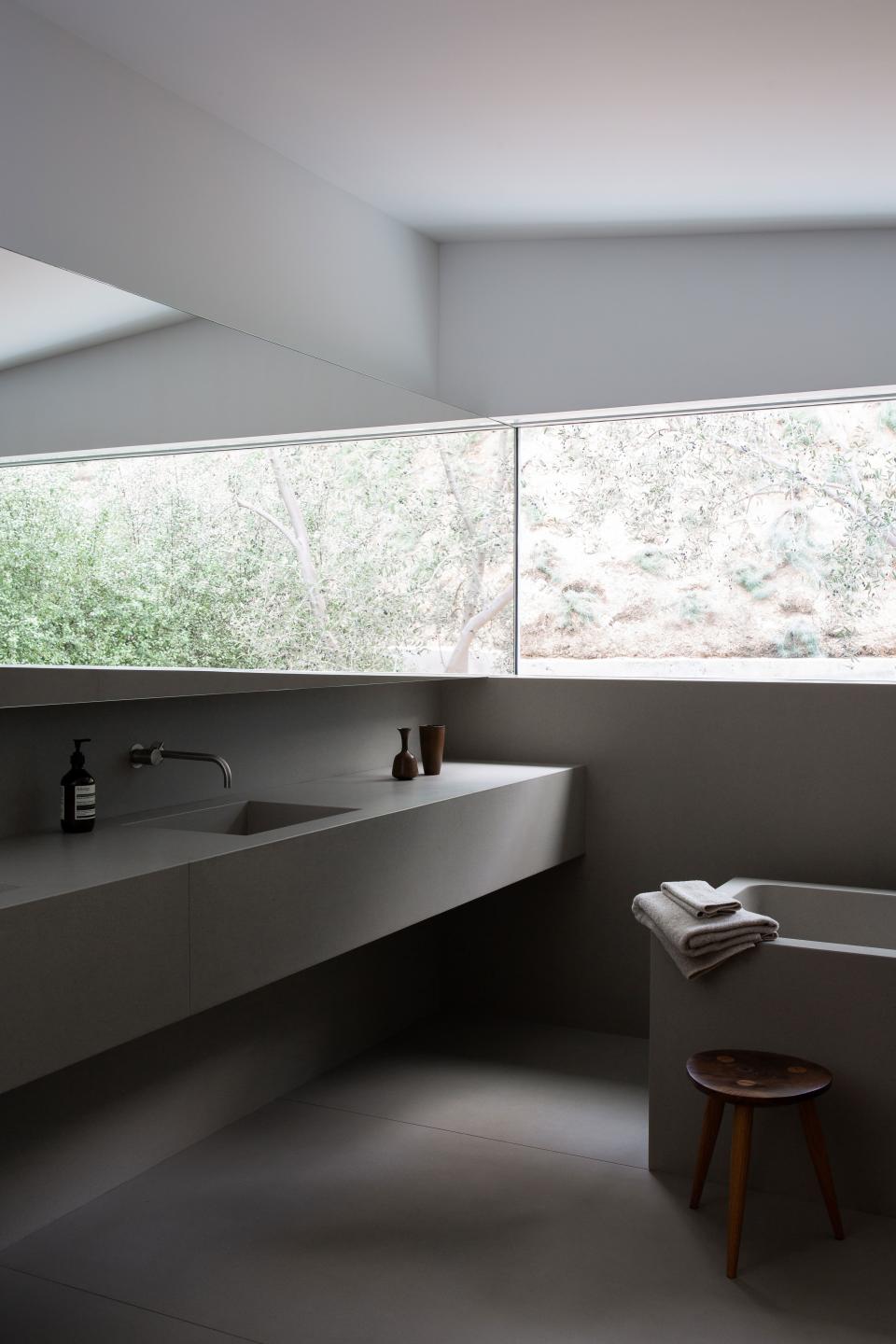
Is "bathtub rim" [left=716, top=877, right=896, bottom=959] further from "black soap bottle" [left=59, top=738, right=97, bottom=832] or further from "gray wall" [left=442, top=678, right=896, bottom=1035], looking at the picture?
"black soap bottle" [left=59, top=738, right=97, bottom=832]

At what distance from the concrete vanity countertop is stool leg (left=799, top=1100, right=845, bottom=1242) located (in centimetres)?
116

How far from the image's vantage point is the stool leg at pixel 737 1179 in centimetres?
273

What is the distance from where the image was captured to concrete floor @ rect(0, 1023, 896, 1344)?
252 cm

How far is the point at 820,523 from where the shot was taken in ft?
18.6

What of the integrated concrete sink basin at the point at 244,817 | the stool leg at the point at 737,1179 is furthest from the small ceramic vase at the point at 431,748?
the stool leg at the point at 737,1179

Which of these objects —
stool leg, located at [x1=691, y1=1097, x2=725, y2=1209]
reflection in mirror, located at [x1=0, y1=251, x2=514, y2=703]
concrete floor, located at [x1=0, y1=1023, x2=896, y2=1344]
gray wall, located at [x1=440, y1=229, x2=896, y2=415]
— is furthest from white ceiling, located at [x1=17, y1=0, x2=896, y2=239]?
concrete floor, located at [x1=0, y1=1023, x2=896, y2=1344]

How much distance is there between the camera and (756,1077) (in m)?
2.91

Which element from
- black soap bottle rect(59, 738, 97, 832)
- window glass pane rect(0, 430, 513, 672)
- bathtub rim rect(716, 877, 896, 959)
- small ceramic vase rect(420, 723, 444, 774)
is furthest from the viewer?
small ceramic vase rect(420, 723, 444, 774)

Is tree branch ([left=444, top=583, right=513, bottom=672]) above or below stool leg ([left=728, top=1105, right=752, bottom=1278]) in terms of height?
above

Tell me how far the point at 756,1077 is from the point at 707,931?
16.7 inches

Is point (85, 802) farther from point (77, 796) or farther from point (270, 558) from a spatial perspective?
point (270, 558)

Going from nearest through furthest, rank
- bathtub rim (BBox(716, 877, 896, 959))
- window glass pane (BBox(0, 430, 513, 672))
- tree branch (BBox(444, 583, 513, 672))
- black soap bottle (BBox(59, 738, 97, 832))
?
window glass pane (BBox(0, 430, 513, 672)) → black soap bottle (BBox(59, 738, 97, 832)) → bathtub rim (BBox(716, 877, 896, 959)) → tree branch (BBox(444, 583, 513, 672))

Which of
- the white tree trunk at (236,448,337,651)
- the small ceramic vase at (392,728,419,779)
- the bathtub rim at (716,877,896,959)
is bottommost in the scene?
the bathtub rim at (716,877,896,959)

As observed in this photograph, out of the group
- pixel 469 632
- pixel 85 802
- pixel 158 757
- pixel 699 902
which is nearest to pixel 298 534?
pixel 158 757
